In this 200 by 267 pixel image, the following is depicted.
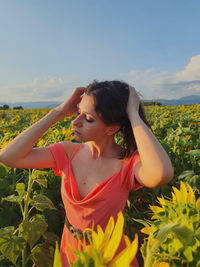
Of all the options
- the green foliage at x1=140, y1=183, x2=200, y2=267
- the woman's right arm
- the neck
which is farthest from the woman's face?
the green foliage at x1=140, y1=183, x2=200, y2=267

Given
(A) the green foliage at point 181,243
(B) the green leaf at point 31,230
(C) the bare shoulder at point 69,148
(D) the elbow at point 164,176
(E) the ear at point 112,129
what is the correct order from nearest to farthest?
(A) the green foliage at point 181,243 < (D) the elbow at point 164,176 < (B) the green leaf at point 31,230 < (E) the ear at point 112,129 < (C) the bare shoulder at point 69,148

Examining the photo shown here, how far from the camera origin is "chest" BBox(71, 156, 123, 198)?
1.10 m

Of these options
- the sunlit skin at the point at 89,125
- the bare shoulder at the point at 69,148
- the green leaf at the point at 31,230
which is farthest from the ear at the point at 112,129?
the green leaf at the point at 31,230

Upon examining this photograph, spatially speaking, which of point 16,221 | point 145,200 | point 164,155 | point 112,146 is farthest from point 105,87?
point 145,200

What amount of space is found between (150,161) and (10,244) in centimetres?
64

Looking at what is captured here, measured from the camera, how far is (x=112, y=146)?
47.0 inches

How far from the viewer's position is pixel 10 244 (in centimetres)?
94

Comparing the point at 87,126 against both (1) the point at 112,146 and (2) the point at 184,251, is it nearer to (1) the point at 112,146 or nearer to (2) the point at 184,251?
(1) the point at 112,146

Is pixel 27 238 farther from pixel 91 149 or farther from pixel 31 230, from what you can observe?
pixel 91 149

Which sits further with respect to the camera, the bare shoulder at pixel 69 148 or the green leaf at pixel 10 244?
the bare shoulder at pixel 69 148

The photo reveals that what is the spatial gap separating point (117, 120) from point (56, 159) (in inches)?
14.1

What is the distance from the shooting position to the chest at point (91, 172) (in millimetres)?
1098

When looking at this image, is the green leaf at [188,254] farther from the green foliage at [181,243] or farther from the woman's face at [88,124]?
the woman's face at [88,124]

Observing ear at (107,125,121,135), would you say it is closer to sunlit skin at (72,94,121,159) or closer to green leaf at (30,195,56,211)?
sunlit skin at (72,94,121,159)
